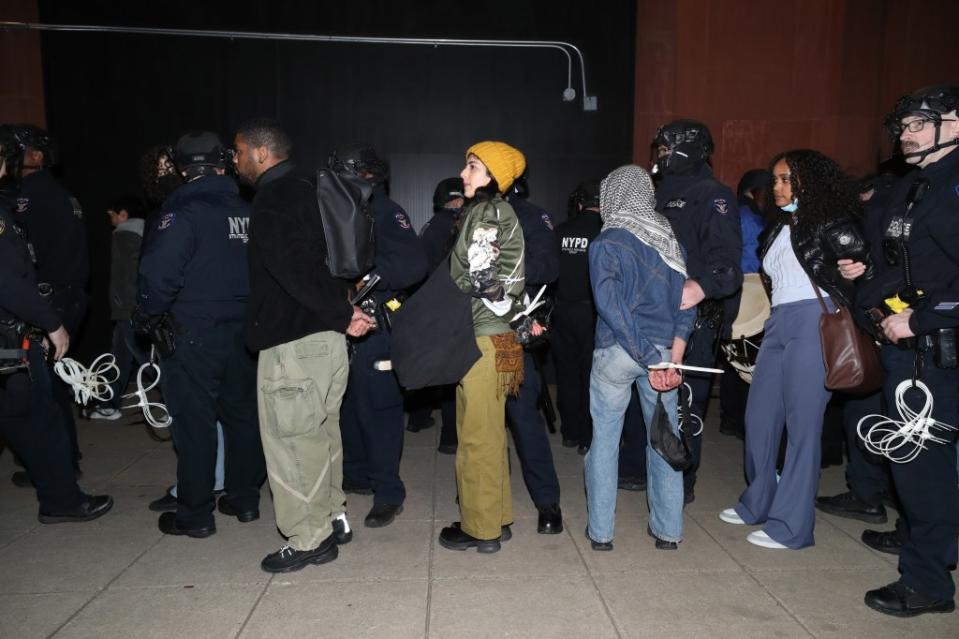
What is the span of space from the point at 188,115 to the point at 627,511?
6.00m

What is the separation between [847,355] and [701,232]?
962mm

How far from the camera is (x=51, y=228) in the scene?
4.67 meters

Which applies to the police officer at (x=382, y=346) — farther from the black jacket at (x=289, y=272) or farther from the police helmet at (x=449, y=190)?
the police helmet at (x=449, y=190)

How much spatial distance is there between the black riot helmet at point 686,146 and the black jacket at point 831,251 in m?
0.70

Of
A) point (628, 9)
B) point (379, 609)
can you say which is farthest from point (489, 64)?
point (379, 609)

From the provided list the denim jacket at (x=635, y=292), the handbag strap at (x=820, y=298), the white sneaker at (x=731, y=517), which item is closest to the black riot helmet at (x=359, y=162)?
the denim jacket at (x=635, y=292)

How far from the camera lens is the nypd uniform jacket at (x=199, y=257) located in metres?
3.64

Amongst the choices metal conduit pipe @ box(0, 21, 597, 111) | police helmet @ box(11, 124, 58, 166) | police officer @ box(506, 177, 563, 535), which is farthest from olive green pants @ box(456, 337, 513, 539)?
metal conduit pipe @ box(0, 21, 597, 111)

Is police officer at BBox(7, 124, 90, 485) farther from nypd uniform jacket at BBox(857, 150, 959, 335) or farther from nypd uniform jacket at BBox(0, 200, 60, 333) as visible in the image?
nypd uniform jacket at BBox(857, 150, 959, 335)

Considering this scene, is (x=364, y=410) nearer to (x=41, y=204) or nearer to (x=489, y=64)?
(x=41, y=204)

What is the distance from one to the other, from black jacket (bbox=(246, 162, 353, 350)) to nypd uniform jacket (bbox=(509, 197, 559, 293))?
1.05m

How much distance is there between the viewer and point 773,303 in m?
3.78

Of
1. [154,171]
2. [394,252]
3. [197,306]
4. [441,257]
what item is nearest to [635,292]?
Result: [394,252]

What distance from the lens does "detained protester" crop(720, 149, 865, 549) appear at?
11.5 ft
